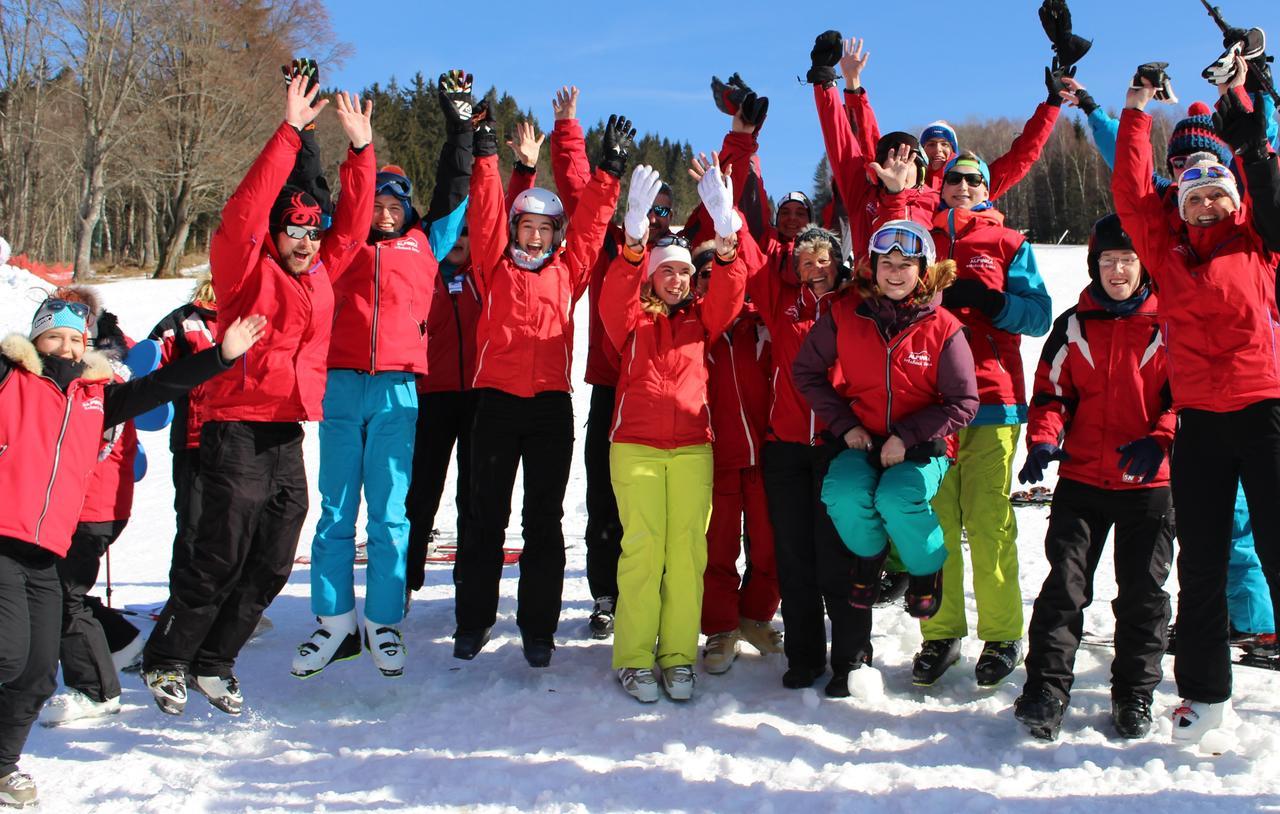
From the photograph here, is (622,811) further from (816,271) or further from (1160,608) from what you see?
(816,271)

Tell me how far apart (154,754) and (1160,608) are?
4.33 meters

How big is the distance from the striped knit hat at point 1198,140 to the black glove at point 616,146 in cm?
259

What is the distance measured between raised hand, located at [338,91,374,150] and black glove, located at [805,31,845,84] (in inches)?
95.1

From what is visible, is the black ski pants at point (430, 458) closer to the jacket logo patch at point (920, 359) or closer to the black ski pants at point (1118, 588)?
the jacket logo patch at point (920, 359)

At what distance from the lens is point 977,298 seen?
4.68 metres

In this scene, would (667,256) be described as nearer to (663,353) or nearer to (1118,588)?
(663,353)

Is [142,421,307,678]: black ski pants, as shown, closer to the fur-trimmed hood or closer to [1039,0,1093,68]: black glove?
the fur-trimmed hood

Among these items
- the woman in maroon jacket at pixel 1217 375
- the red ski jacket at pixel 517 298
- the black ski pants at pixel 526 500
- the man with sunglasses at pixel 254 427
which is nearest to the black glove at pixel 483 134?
the red ski jacket at pixel 517 298

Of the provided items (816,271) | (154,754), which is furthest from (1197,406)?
(154,754)

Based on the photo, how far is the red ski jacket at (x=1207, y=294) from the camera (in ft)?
12.4

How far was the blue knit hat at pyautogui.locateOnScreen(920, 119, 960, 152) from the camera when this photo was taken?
19.0ft

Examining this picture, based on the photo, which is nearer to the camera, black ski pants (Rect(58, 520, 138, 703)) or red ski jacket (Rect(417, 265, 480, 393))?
black ski pants (Rect(58, 520, 138, 703))

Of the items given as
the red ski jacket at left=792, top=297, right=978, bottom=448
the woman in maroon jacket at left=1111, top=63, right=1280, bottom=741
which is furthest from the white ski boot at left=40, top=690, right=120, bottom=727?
the woman in maroon jacket at left=1111, top=63, right=1280, bottom=741

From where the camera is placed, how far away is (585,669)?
515cm
